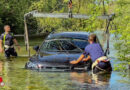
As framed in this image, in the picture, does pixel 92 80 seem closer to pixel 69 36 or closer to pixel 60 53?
pixel 60 53

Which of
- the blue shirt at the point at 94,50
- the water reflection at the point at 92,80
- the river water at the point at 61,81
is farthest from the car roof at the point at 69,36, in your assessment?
the blue shirt at the point at 94,50

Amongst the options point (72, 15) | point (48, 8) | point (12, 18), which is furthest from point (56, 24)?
point (12, 18)

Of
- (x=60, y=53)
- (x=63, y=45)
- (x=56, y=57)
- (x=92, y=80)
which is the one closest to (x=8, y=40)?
(x=63, y=45)

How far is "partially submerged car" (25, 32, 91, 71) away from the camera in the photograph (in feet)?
37.4

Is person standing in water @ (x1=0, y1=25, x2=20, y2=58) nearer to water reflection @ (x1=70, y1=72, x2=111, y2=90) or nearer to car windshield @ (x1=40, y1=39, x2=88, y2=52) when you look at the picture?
car windshield @ (x1=40, y1=39, x2=88, y2=52)

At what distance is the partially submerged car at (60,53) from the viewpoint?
11414mm

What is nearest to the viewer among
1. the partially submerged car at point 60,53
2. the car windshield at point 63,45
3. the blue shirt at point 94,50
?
the blue shirt at point 94,50

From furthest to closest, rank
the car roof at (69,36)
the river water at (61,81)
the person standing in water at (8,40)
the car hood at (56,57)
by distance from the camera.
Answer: the person standing in water at (8,40) → the car roof at (69,36) → the car hood at (56,57) → the river water at (61,81)

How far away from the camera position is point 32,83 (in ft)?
34.0

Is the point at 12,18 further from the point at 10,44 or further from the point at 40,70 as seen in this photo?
the point at 40,70

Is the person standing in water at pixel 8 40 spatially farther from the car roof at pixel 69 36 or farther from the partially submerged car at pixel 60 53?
the partially submerged car at pixel 60 53

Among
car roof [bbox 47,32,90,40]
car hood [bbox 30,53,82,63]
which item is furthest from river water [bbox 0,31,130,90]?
car roof [bbox 47,32,90,40]

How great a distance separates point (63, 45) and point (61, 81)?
281cm

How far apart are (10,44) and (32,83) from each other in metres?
6.79
